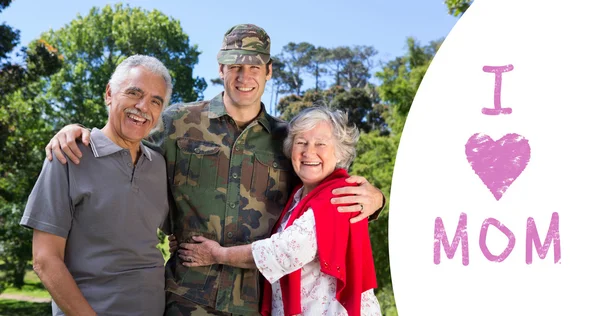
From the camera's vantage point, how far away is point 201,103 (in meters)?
3.61

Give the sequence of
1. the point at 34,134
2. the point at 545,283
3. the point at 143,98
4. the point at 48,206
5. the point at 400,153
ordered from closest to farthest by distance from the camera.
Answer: the point at 48,206, the point at 143,98, the point at 545,283, the point at 400,153, the point at 34,134

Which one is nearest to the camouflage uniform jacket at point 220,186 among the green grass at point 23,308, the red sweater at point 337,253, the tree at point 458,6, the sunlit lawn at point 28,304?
the red sweater at point 337,253

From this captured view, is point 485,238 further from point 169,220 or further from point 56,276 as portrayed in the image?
point 56,276

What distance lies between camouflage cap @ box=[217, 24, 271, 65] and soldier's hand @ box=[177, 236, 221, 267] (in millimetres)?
948

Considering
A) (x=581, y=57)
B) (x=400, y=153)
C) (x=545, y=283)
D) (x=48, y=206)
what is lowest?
→ (x=545, y=283)

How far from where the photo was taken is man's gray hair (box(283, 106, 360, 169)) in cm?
325

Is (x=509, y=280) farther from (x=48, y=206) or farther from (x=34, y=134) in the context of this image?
(x=34, y=134)

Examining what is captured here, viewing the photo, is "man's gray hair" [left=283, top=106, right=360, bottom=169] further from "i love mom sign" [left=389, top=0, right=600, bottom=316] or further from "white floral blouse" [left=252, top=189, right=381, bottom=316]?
"i love mom sign" [left=389, top=0, right=600, bottom=316]

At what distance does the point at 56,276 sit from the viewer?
271 cm

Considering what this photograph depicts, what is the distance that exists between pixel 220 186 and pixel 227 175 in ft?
0.23

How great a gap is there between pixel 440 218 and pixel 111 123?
1814 mm

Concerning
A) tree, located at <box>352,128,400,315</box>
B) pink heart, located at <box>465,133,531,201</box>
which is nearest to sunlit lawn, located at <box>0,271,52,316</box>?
tree, located at <box>352,128,400,315</box>

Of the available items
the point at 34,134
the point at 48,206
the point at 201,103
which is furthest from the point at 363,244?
the point at 34,134

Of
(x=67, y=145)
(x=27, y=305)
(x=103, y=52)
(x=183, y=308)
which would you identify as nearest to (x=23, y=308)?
(x=27, y=305)
